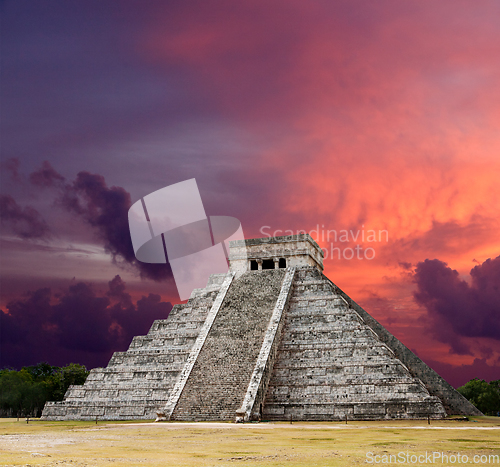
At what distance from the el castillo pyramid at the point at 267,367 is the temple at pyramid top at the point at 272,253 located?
930 mm

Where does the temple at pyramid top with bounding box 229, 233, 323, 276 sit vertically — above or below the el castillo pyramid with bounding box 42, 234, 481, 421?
above

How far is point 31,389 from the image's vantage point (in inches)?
1612

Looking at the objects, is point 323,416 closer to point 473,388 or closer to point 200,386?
point 200,386

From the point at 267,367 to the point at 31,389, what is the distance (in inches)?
1117

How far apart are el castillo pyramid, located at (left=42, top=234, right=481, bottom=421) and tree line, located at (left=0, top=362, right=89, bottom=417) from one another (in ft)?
66.5

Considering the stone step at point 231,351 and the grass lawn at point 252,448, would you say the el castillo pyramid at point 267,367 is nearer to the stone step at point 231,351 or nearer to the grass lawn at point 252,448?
the stone step at point 231,351

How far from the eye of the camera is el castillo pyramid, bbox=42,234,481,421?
60.0 ft

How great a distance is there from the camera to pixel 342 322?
70.0 feet

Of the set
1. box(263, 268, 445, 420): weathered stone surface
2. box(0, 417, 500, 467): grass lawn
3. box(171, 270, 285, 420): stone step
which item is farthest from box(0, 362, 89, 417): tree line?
box(0, 417, 500, 467): grass lawn

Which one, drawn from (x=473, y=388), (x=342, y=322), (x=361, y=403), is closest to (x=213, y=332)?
(x=342, y=322)

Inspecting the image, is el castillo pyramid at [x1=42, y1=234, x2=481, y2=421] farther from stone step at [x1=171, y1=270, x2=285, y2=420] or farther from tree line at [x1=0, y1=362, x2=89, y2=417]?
tree line at [x1=0, y1=362, x2=89, y2=417]

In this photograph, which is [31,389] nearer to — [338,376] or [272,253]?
[272,253]

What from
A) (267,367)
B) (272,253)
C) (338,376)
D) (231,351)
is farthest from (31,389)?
(338,376)

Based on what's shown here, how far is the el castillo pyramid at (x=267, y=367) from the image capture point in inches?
720
